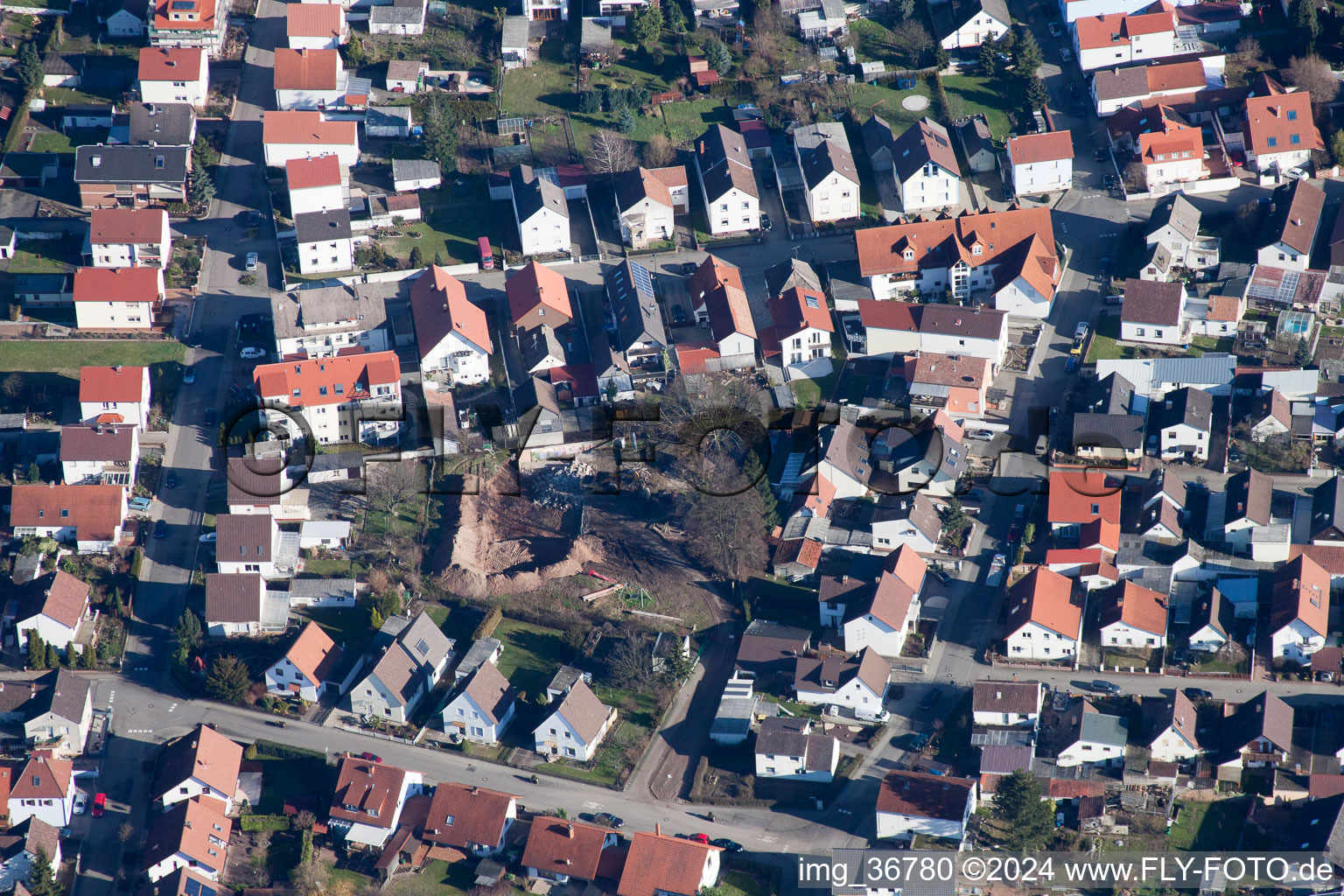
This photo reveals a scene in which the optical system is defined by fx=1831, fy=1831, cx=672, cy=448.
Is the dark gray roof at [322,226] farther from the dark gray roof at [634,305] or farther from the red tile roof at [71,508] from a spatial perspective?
the red tile roof at [71,508]

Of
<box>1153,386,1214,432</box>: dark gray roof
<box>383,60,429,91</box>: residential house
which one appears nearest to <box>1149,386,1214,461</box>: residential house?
<box>1153,386,1214,432</box>: dark gray roof

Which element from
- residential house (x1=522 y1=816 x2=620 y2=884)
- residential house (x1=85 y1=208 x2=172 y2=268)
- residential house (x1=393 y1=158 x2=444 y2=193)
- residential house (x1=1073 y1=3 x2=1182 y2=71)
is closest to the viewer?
residential house (x1=522 y1=816 x2=620 y2=884)

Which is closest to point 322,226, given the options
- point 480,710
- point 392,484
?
point 392,484

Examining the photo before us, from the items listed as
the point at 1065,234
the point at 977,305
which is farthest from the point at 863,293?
the point at 1065,234

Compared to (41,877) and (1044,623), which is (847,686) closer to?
(1044,623)

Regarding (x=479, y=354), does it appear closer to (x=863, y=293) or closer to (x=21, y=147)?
(x=863, y=293)

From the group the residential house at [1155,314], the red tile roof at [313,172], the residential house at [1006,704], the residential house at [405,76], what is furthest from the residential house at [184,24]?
the residential house at [1006,704]

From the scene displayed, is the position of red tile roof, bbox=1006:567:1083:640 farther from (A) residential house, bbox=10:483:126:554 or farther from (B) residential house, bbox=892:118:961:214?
(A) residential house, bbox=10:483:126:554
